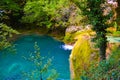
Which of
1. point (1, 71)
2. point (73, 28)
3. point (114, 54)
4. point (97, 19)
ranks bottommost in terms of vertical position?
point (1, 71)

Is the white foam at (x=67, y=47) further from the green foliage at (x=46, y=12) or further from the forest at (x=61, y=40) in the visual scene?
the green foliage at (x=46, y=12)

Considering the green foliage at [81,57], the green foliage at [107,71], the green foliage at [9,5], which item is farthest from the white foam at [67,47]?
the green foliage at [107,71]

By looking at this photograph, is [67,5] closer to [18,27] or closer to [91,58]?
[18,27]

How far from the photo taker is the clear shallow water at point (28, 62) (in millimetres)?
14926

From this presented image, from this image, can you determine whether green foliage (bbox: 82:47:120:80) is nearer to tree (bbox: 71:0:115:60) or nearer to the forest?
the forest

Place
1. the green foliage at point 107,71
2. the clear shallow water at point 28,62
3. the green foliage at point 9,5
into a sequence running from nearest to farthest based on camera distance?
the green foliage at point 107,71 < the clear shallow water at point 28,62 < the green foliage at point 9,5

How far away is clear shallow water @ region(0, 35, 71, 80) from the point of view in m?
14.9

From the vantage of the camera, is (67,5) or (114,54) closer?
(114,54)

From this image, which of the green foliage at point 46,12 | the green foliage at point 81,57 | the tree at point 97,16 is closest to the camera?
the tree at point 97,16

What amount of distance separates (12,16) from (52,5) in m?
4.90

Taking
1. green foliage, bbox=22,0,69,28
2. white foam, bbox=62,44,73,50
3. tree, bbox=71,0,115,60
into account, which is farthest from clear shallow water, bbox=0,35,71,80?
tree, bbox=71,0,115,60

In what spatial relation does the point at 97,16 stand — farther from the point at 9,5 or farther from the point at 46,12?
the point at 9,5

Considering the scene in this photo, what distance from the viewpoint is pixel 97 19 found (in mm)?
8945

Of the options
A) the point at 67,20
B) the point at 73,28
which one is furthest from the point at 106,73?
the point at 67,20
